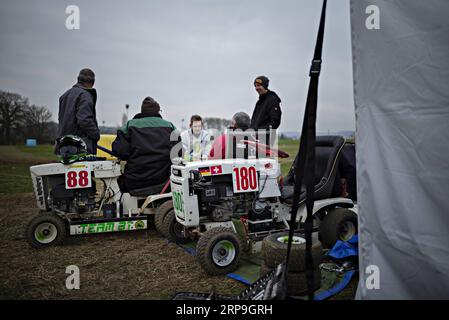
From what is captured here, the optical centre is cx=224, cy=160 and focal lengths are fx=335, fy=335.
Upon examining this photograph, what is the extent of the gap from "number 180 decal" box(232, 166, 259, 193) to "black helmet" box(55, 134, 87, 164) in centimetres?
238

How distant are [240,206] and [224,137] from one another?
3.02 ft

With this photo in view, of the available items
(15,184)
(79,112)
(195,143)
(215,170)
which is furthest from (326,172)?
(15,184)

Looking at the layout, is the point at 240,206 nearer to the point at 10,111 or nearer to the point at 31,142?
the point at 10,111

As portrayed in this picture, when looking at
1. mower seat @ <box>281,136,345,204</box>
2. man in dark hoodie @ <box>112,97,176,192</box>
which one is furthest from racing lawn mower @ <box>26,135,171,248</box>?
mower seat @ <box>281,136,345,204</box>

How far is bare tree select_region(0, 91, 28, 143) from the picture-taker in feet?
67.5

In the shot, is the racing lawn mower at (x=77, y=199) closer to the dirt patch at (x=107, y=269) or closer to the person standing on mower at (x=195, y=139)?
the dirt patch at (x=107, y=269)

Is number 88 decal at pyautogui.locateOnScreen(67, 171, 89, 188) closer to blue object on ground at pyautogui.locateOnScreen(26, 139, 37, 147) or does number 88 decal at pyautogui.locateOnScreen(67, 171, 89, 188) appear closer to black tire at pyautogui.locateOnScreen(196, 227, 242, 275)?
black tire at pyautogui.locateOnScreen(196, 227, 242, 275)

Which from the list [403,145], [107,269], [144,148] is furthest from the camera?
[144,148]

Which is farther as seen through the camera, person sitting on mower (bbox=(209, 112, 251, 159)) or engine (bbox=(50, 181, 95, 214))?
engine (bbox=(50, 181, 95, 214))

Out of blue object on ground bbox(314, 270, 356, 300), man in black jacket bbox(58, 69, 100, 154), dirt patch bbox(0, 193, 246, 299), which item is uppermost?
man in black jacket bbox(58, 69, 100, 154)

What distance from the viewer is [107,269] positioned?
3.87 m

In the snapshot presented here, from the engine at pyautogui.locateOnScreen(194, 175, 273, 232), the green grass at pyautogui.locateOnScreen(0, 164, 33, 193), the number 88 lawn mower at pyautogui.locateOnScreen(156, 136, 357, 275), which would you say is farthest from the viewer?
the green grass at pyautogui.locateOnScreen(0, 164, 33, 193)

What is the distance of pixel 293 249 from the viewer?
10.3 ft
